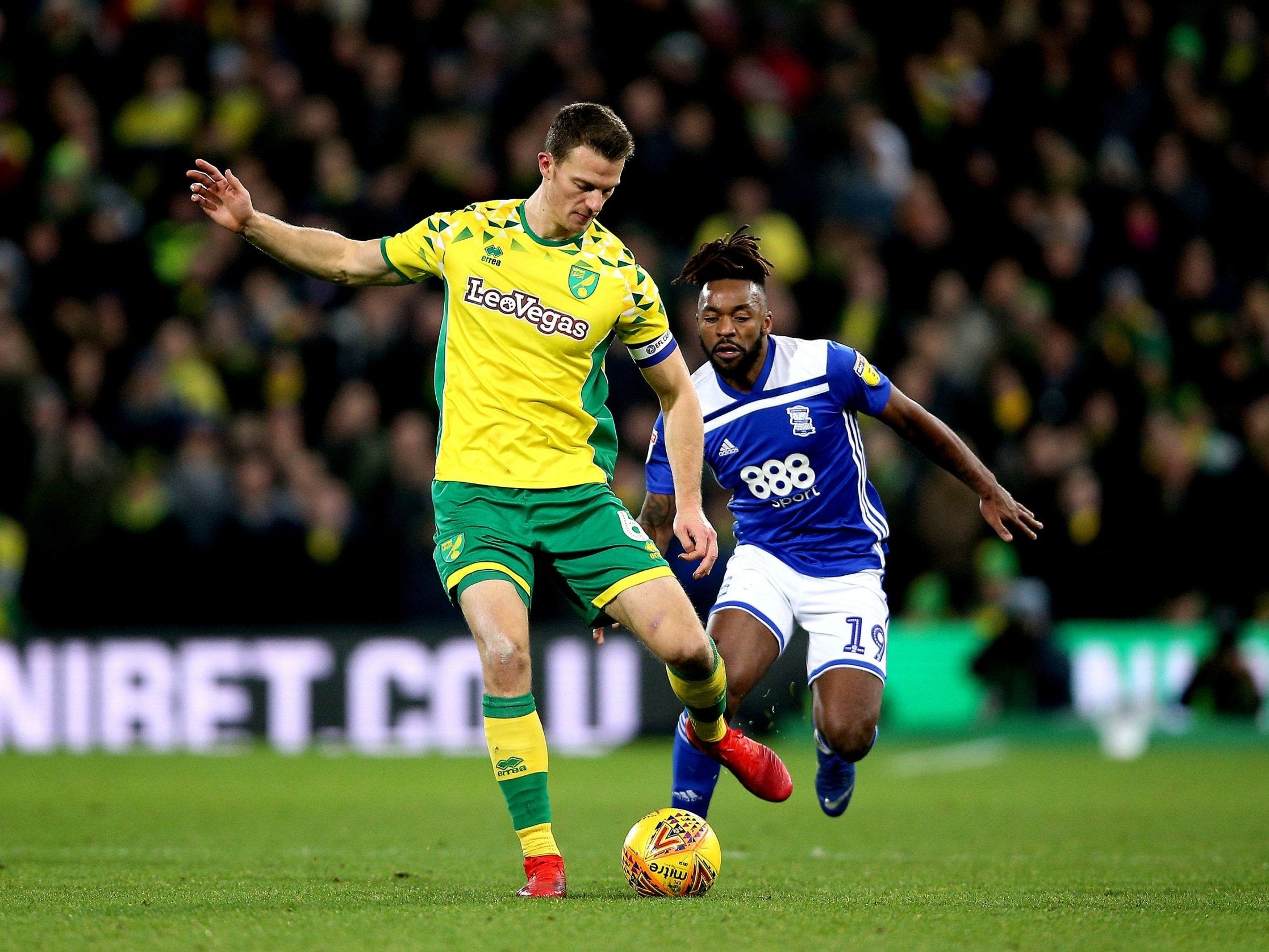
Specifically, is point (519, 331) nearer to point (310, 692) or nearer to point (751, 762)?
point (751, 762)

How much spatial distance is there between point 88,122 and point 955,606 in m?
8.36

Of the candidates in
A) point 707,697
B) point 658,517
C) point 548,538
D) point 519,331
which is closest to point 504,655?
point 548,538

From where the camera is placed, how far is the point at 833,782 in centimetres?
765

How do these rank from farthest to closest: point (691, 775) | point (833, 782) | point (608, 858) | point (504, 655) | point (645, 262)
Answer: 1. point (645, 262)
2. point (833, 782)
3. point (608, 858)
4. point (691, 775)
5. point (504, 655)

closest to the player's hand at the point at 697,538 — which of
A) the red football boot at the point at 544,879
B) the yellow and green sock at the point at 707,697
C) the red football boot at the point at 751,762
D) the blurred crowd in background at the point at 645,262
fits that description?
the yellow and green sock at the point at 707,697

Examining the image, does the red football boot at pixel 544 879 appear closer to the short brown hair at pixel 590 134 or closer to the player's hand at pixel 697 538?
the player's hand at pixel 697 538

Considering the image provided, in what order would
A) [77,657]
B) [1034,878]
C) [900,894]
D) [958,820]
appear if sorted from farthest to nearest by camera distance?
[77,657] < [958,820] < [1034,878] < [900,894]

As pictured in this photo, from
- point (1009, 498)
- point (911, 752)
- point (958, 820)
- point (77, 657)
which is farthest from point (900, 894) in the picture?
point (77, 657)

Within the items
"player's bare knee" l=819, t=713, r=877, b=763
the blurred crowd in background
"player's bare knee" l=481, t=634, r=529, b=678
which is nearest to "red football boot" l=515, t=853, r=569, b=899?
"player's bare knee" l=481, t=634, r=529, b=678

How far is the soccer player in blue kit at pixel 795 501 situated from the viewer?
7051 millimetres

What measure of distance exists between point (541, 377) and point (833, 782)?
2518 millimetres

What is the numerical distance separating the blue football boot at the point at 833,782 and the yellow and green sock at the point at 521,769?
1.94 meters

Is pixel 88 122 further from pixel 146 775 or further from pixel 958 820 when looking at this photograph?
pixel 958 820

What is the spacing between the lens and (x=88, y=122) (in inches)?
619
